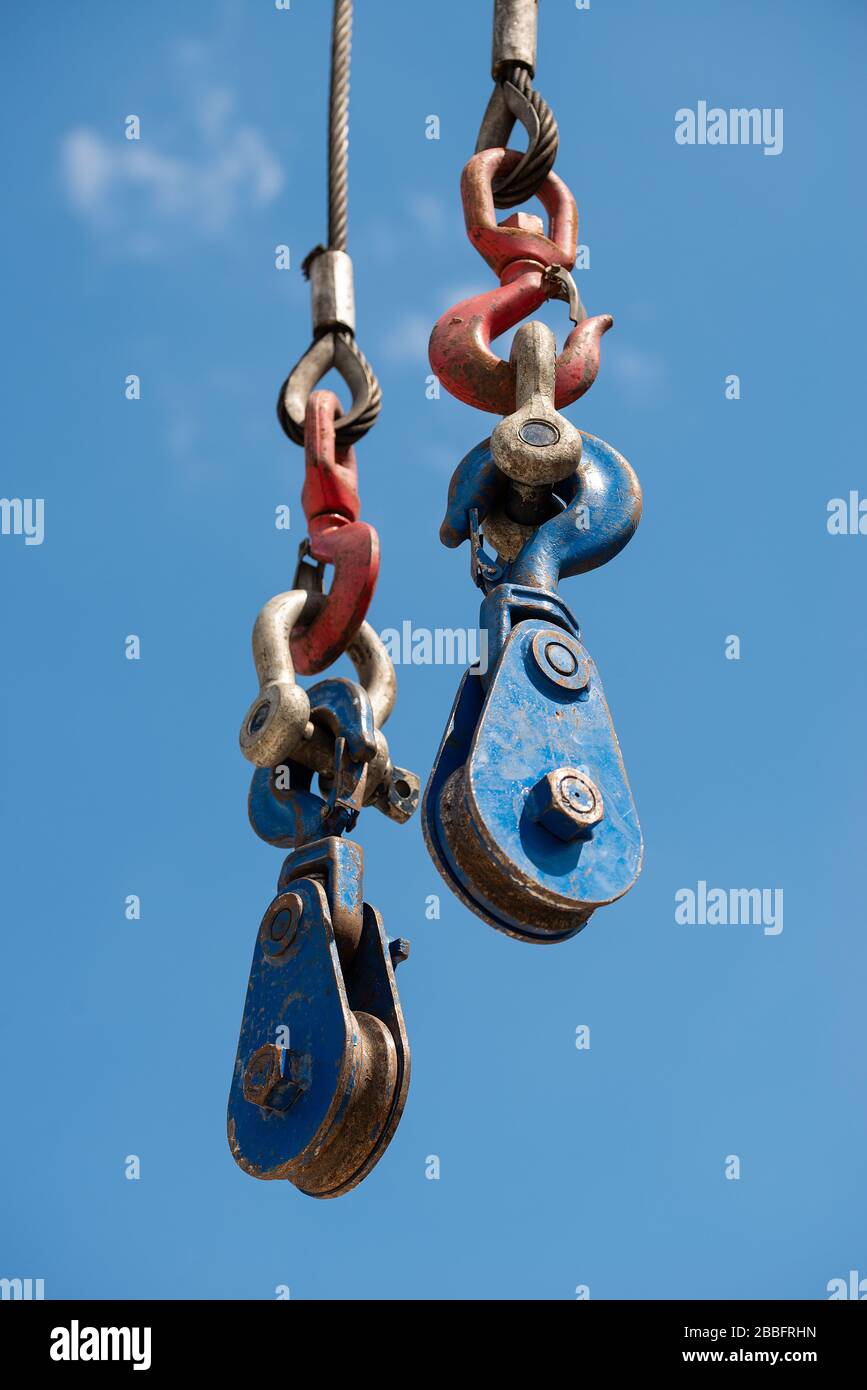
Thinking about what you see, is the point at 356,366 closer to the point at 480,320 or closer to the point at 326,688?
the point at 480,320

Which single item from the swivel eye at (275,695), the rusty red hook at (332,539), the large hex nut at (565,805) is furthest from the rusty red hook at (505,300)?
the large hex nut at (565,805)

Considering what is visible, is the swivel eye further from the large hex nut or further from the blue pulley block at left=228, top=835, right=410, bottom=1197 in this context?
the large hex nut

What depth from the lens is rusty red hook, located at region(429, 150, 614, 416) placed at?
4.50 metres

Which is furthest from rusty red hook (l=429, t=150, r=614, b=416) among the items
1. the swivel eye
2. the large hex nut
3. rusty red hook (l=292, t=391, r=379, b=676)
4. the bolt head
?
the bolt head

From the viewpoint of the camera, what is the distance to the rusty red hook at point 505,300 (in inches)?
177

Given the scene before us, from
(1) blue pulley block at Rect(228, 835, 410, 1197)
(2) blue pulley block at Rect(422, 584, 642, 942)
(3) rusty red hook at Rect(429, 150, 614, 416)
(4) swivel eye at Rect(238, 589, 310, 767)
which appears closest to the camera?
(2) blue pulley block at Rect(422, 584, 642, 942)

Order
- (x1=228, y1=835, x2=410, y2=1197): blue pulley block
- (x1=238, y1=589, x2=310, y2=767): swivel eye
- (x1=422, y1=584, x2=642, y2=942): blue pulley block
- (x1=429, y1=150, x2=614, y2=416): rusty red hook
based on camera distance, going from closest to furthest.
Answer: (x1=422, y1=584, x2=642, y2=942): blue pulley block → (x1=228, y1=835, x2=410, y2=1197): blue pulley block → (x1=238, y1=589, x2=310, y2=767): swivel eye → (x1=429, y1=150, x2=614, y2=416): rusty red hook

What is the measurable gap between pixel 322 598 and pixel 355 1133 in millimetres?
1195

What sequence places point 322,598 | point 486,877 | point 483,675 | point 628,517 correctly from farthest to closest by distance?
1. point 322,598
2. point 628,517
3. point 483,675
4. point 486,877

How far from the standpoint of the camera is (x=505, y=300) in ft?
15.1

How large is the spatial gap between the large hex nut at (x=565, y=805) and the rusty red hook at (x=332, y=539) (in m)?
0.83

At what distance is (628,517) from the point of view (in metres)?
4.35

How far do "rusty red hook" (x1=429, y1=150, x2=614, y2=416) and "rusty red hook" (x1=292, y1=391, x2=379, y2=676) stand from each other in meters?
0.36

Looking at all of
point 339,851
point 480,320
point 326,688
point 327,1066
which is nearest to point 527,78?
point 480,320
